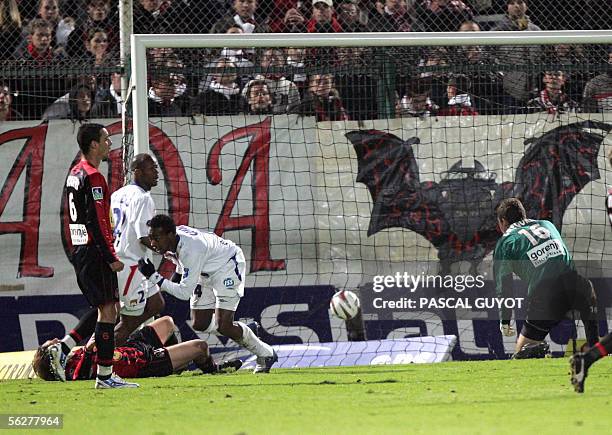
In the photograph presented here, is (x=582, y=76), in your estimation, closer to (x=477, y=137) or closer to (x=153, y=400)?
(x=477, y=137)

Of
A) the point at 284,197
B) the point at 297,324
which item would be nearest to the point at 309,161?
the point at 284,197

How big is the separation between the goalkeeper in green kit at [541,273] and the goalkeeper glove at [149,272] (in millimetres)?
3247

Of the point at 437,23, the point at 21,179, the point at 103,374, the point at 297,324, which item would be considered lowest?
the point at 297,324

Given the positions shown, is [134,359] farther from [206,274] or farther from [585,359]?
[585,359]

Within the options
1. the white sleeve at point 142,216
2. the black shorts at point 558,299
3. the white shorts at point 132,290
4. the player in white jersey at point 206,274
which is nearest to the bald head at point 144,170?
the white sleeve at point 142,216

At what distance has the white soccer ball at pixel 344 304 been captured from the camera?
1109 centimetres

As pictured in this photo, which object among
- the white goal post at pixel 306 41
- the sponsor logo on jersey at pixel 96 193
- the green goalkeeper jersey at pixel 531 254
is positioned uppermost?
the white goal post at pixel 306 41

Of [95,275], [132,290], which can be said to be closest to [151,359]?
[132,290]

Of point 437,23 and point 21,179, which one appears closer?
point 21,179

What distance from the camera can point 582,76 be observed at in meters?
12.2

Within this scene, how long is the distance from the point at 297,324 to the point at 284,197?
1.37 meters

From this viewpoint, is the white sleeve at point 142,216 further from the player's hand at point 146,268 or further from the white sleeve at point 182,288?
the white sleeve at point 182,288

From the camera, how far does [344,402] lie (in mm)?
7277

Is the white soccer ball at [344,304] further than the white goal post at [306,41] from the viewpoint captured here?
Yes
